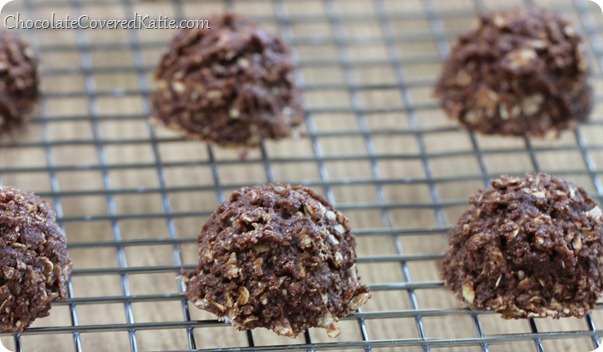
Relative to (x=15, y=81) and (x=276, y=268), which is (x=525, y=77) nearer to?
(x=276, y=268)

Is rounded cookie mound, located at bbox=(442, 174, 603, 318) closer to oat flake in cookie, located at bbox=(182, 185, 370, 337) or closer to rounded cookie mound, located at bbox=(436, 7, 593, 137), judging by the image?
oat flake in cookie, located at bbox=(182, 185, 370, 337)

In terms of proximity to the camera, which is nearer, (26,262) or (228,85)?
(26,262)

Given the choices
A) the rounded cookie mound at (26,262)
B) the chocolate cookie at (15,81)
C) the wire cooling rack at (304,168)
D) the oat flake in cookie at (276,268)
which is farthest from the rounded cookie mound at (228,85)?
the rounded cookie mound at (26,262)

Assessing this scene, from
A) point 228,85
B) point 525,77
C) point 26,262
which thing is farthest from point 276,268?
point 525,77

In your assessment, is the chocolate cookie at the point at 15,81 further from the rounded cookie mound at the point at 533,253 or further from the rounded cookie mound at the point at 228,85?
the rounded cookie mound at the point at 533,253

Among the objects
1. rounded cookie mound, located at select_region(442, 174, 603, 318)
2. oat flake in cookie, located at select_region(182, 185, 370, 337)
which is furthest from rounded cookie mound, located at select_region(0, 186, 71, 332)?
rounded cookie mound, located at select_region(442, 174, 603, 318)

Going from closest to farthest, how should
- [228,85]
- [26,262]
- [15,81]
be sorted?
[26,262], [228,85], [15,81]
